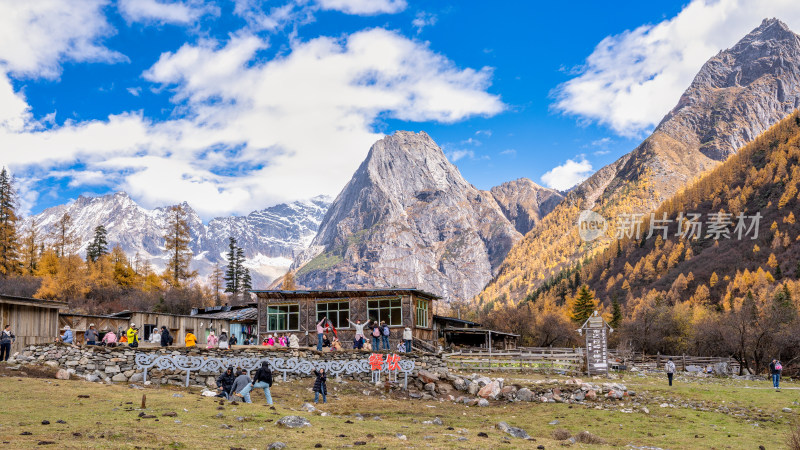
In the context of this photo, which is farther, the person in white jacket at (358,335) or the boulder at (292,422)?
the person in white jacket at (358,335)

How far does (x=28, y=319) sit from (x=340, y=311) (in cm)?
2098

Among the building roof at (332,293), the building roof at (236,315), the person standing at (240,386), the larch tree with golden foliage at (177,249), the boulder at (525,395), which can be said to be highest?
the larch tree with golden foliage at (177,249)

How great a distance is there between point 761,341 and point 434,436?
58.5 m

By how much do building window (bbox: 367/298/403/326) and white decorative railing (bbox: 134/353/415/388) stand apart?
1282cm

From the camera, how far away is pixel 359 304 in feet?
153

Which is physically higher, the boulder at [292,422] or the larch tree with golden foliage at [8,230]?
the larch tree with golden foliage at [8,230]

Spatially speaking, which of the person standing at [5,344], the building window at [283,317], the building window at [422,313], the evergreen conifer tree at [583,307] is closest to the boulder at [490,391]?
the building window at [422,313]

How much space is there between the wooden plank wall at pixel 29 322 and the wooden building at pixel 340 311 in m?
15.7

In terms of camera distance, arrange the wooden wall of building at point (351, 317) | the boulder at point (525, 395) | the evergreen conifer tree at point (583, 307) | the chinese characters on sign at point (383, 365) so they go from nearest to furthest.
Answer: the boulder at point (525, 395), the chinese characters on sign at point (383, 365), the wooden wall of building at point (351, 317), the evergreen conifer tree at point (583, 307)

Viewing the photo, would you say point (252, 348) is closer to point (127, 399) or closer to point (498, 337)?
point (127, 399)

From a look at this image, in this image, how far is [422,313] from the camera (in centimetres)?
4988

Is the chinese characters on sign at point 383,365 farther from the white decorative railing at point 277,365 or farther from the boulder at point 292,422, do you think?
the boulder at point 292,422

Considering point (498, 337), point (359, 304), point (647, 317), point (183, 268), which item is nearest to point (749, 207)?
point (647, 317)

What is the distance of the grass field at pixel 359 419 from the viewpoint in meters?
14.5
